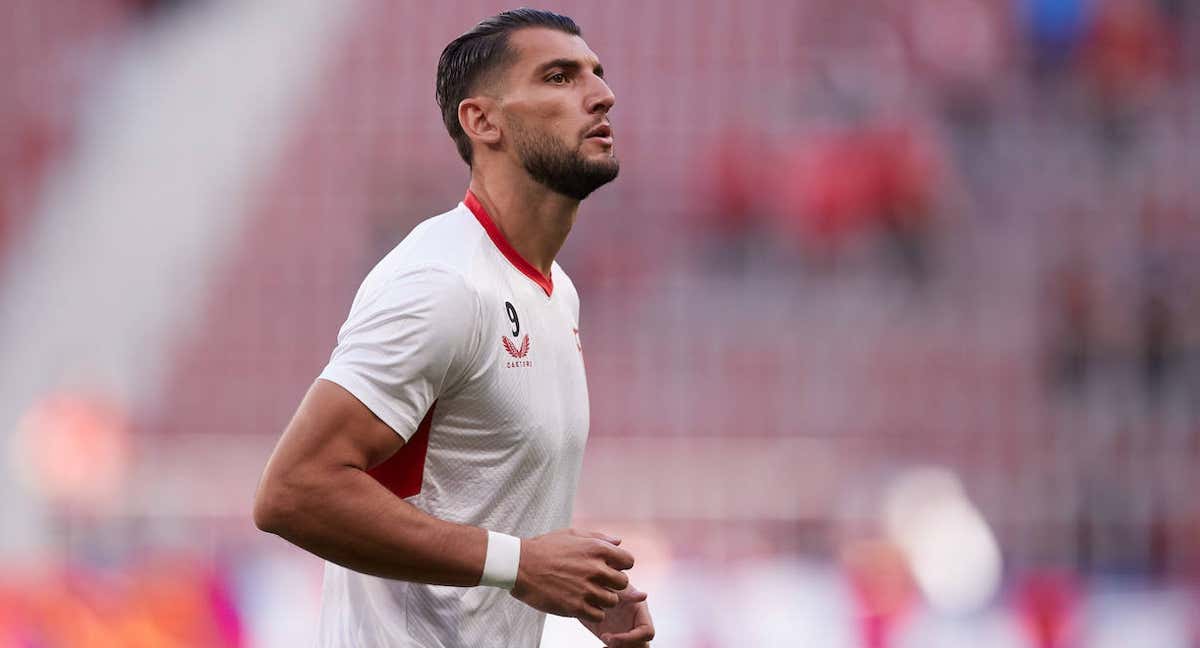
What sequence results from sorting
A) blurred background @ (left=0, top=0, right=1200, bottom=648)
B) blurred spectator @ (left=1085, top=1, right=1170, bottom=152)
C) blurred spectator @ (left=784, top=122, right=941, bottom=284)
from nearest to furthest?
blurred background @ (left=0, top=0, right=1200, bottom=648)
blurred spectator @ (left=784, top=122, right=941, bottom=284)
blurred spectator @ (left=1085, top=1, right=1170, bottom=152)

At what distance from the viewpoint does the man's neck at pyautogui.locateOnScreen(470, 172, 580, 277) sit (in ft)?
11.9

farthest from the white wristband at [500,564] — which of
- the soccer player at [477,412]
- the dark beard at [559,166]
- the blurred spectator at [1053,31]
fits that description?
the blurred spectator at [1053,31]

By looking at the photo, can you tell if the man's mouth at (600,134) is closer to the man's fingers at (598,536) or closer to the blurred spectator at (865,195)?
the man's fingers at (598,536)

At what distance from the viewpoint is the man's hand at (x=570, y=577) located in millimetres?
3092

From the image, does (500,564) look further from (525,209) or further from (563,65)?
(563,65)

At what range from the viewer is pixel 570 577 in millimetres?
3096

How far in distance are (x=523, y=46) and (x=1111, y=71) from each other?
887cm

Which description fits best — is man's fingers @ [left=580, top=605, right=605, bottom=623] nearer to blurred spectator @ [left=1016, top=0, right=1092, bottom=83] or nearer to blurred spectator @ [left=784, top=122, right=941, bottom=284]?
blurred spectator @ [left=784, top=122, right=941, bottom=284]

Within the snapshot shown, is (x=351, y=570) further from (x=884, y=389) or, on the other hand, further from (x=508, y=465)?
(x=884, y=389)

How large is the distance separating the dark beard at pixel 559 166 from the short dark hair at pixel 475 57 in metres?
0.18

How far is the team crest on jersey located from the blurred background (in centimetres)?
463

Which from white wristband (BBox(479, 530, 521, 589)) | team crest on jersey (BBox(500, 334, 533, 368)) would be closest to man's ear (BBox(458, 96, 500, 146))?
team crest on jersey (BBox(500, 334, 533, 368))

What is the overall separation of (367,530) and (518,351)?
519 mm

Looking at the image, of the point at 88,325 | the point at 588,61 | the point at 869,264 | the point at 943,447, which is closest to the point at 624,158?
the point at 869,264
